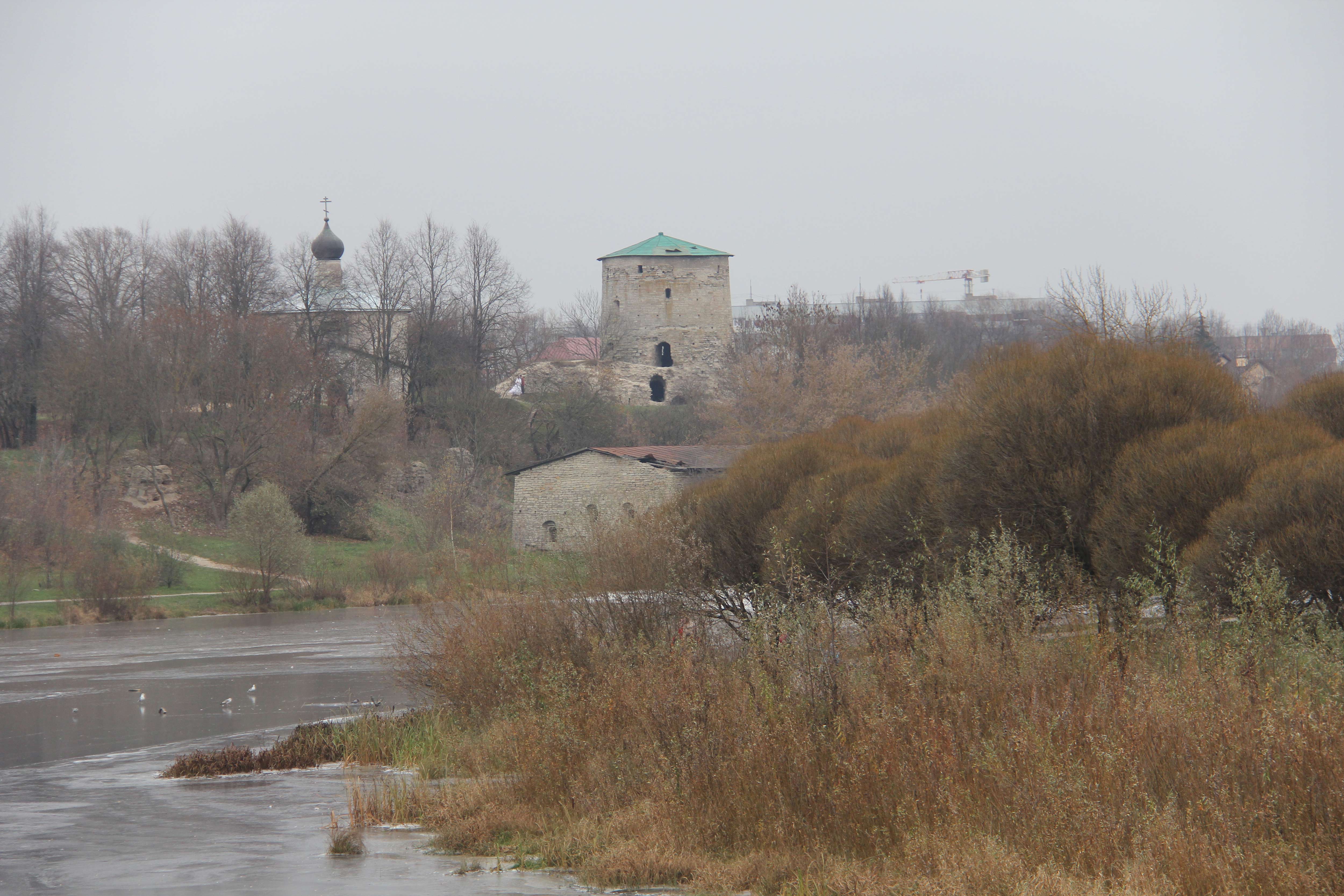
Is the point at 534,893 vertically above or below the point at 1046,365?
below

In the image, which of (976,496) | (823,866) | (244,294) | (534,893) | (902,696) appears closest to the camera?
(823,866)

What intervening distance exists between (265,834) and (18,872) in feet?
5.99

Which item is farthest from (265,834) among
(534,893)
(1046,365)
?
(1046,365)

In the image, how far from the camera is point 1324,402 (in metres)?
16.1

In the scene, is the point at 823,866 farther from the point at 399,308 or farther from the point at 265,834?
the point at 399,308

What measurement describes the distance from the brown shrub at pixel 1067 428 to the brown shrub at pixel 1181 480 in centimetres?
59

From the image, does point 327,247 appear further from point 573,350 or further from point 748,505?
point 748,505

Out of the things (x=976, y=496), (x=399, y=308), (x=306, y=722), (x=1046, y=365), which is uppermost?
(x=399, y=308)

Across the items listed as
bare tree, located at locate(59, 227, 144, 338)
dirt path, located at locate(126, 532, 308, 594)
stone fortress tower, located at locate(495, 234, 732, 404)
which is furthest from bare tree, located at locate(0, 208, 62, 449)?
stone fortress tower, located at locate(495, 234, 732, 404)

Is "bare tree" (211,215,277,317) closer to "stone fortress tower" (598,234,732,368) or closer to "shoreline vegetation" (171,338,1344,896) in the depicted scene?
"stone fortress tower" (598,234,732,368)

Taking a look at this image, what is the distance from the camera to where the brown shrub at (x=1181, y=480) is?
13.2m

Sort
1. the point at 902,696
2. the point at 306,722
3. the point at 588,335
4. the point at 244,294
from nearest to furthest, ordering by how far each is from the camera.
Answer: the point at 902,696
the point at 306,722
the point at 244,294
the point at 588,335

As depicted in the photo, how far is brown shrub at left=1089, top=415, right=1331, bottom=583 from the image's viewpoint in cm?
1320

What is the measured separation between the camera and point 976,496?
1558 centimetres
